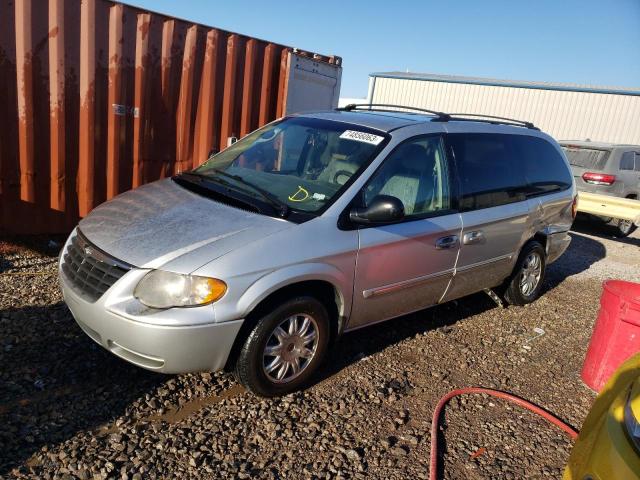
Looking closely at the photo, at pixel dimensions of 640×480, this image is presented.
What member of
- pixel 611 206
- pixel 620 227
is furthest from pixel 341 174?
pixel 620 227

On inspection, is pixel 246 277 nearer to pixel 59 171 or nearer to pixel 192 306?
pixel 192 306

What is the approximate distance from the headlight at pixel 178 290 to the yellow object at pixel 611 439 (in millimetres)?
1857

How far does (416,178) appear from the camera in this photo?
12.4ft

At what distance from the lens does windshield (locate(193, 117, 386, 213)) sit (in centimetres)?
347

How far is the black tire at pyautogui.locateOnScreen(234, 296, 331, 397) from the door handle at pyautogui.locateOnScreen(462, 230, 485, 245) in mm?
1430

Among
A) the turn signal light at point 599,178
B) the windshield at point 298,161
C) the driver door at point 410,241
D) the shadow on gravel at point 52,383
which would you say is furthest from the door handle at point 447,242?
the turn signal light at point 599,178

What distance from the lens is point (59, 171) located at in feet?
17.4

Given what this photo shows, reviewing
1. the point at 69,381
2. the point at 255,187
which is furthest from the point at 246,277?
the point at 69,381

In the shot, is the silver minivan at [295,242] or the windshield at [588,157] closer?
the silver minivan at [295,242]

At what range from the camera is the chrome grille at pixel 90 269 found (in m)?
2.86

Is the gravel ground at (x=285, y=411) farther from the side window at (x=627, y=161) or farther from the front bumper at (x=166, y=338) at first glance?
the side window at (x=627, y=161)

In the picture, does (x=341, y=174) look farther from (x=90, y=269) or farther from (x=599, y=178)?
(x=599, y=178)

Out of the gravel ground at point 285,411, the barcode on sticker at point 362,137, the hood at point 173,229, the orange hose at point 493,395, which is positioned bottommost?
the gravel ground at point 285,411

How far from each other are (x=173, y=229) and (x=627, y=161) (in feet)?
32.8
